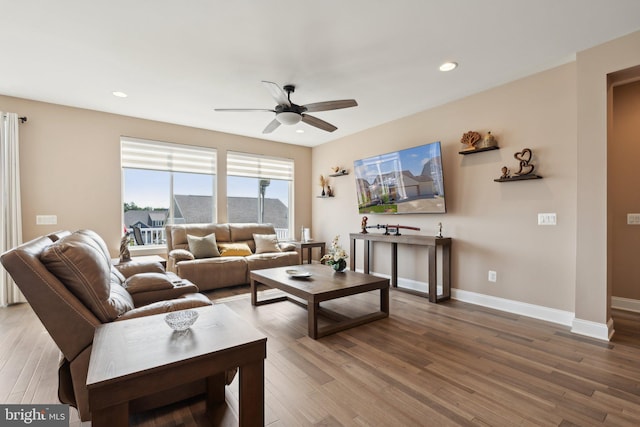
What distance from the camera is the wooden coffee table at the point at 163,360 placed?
104cm

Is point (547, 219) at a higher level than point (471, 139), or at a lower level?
lower

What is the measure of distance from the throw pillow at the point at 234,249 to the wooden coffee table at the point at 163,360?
3313 millimetres

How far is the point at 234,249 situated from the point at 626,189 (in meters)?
5.43

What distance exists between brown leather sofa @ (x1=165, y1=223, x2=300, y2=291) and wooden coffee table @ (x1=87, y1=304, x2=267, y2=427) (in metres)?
2.75

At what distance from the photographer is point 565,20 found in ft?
7.58

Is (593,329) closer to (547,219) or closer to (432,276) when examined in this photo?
(547,219)

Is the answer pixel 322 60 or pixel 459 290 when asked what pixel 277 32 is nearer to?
pixel 322 60

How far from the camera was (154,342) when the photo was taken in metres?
1.30

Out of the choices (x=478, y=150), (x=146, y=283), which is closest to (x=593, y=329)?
(x=478, y=150)

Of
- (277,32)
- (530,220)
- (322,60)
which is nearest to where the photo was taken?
(277,32)

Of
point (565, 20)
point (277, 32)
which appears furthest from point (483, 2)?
point (277, 32)

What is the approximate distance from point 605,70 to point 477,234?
199 cm

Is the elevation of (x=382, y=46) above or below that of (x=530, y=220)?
above

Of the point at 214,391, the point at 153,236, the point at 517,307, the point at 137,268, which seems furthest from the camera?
the point at 153,236
